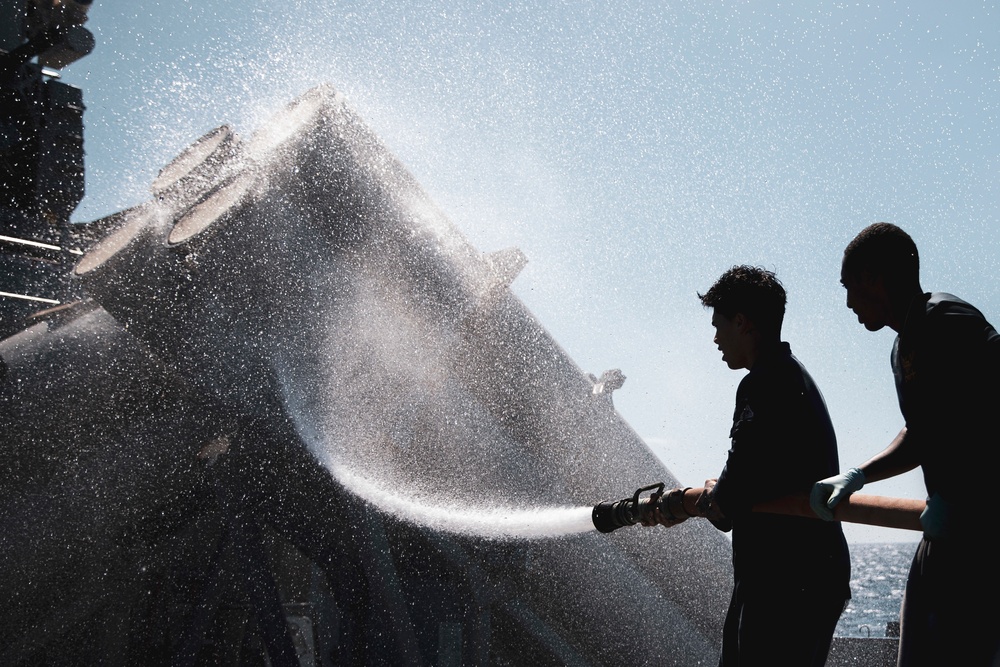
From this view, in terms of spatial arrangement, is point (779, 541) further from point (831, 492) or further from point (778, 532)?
point (831, 492)

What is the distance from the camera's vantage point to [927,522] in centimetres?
126

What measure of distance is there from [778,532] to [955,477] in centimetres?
38

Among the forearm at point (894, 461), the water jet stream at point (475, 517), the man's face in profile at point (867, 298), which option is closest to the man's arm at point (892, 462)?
the forearm at point (894, 461)

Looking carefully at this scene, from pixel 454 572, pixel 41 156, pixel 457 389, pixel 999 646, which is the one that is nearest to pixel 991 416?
pixel 999 646

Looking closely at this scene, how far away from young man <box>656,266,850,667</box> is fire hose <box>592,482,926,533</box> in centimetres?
2

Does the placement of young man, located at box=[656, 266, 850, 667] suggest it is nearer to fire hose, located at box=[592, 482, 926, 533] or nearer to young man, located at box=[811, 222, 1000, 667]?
fire hose, located at box=[592, 482, 926, 533]

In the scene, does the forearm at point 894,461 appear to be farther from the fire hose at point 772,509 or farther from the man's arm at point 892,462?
the fire hose at point 772,509

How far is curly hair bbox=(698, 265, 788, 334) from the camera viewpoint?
1.83 metres

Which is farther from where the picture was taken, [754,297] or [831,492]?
[754,297]

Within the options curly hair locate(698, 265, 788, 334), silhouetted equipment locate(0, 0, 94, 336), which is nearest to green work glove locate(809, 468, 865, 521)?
curly hair locate(698, 265, 788, 334)

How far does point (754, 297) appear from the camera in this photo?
1.84 meters

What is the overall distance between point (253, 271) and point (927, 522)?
2592mm

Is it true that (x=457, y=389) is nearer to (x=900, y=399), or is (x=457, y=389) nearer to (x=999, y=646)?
(x=900, y=399)

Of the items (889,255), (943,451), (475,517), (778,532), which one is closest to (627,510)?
(778,532)
